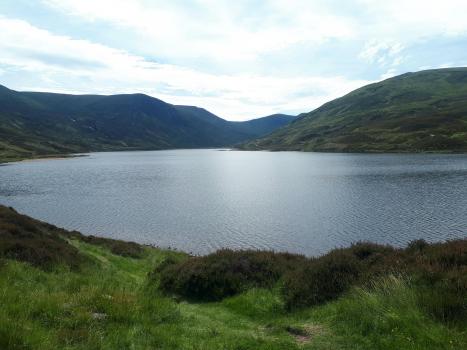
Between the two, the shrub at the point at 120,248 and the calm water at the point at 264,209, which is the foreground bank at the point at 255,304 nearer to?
the shrub at the point at 120,248

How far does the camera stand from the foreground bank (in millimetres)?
9539

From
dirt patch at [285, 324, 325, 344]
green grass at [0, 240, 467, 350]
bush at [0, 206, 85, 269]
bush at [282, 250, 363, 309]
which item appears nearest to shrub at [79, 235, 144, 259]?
bush at [0, 206, 85, 269]

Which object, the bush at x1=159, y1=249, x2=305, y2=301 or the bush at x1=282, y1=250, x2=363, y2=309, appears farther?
the bush at x1=159, y1=249, x2=305, y2=301

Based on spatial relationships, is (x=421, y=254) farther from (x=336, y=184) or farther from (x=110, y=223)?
(x=336, y=184)

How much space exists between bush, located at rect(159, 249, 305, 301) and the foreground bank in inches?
2.0

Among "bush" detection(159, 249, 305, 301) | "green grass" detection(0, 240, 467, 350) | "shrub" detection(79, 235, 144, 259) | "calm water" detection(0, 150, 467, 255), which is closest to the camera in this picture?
"green grass" detection(0, 240, 467, 350)

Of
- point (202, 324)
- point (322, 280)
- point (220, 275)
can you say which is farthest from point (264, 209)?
point (202, 324)

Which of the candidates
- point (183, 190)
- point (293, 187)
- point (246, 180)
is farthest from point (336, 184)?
point (183, 190)

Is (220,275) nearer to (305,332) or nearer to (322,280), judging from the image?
(322,280)

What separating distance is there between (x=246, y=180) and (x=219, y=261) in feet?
275

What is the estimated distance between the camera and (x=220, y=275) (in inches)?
725

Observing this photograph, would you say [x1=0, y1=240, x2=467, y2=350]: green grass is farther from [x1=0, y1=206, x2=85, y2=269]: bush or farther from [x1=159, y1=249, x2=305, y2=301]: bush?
[x1=0, y1=206, x2=85, y2=269]: bush

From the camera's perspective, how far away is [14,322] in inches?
333

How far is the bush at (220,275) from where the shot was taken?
58.6 feet
